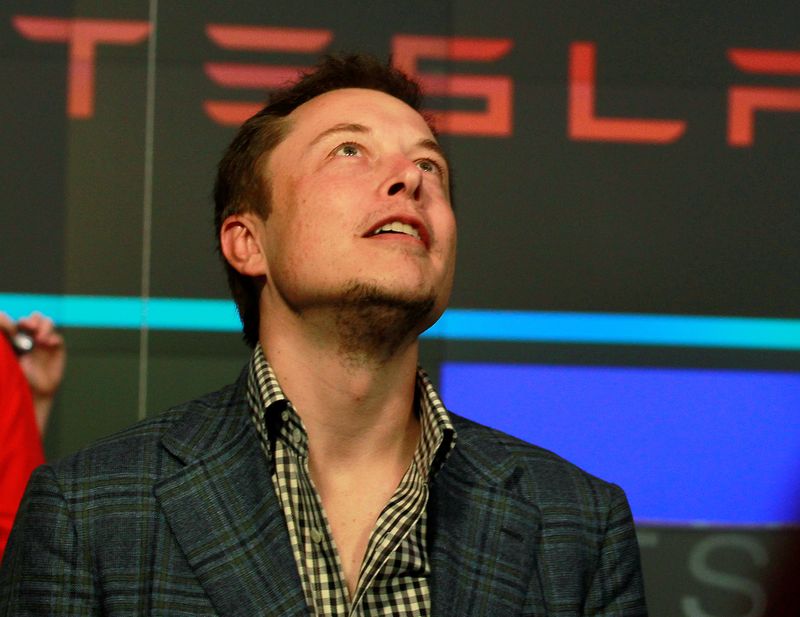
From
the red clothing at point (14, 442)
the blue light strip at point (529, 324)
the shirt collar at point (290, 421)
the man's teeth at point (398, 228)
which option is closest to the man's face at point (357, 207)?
the man's teeth at point (398, 228)

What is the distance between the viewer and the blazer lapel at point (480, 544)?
1535 mm

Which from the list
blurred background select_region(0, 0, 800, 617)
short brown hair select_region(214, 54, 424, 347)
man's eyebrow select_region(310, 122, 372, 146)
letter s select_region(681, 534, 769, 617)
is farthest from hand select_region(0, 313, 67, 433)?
letter s select_region(681, 534, 769, 617)

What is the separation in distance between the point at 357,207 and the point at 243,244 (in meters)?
0.29

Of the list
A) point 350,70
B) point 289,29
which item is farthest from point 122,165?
point 350,70

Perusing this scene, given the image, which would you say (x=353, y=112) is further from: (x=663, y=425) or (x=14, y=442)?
(x=663, y=425)

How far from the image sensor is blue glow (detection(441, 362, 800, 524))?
269 centimetres

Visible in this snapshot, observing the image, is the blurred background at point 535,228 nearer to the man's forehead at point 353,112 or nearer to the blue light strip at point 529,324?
the blue light strip at point 529,324

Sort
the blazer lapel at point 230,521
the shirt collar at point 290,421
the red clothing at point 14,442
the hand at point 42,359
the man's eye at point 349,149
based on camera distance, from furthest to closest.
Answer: the hand at point 42,359 < the red clothing at point 14,442 < the man's eye at point 349,149 < the shirt collar at point 290,421 < the blazer lapel at point 230,521

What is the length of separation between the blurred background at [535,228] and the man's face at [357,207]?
35.1 inches

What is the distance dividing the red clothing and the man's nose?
3.29 ft

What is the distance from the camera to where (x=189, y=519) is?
150 cm

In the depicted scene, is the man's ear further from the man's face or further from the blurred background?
the blurred background

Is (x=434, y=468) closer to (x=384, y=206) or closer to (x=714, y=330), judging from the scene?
(x=384, y=206)

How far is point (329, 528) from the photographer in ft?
5.03
